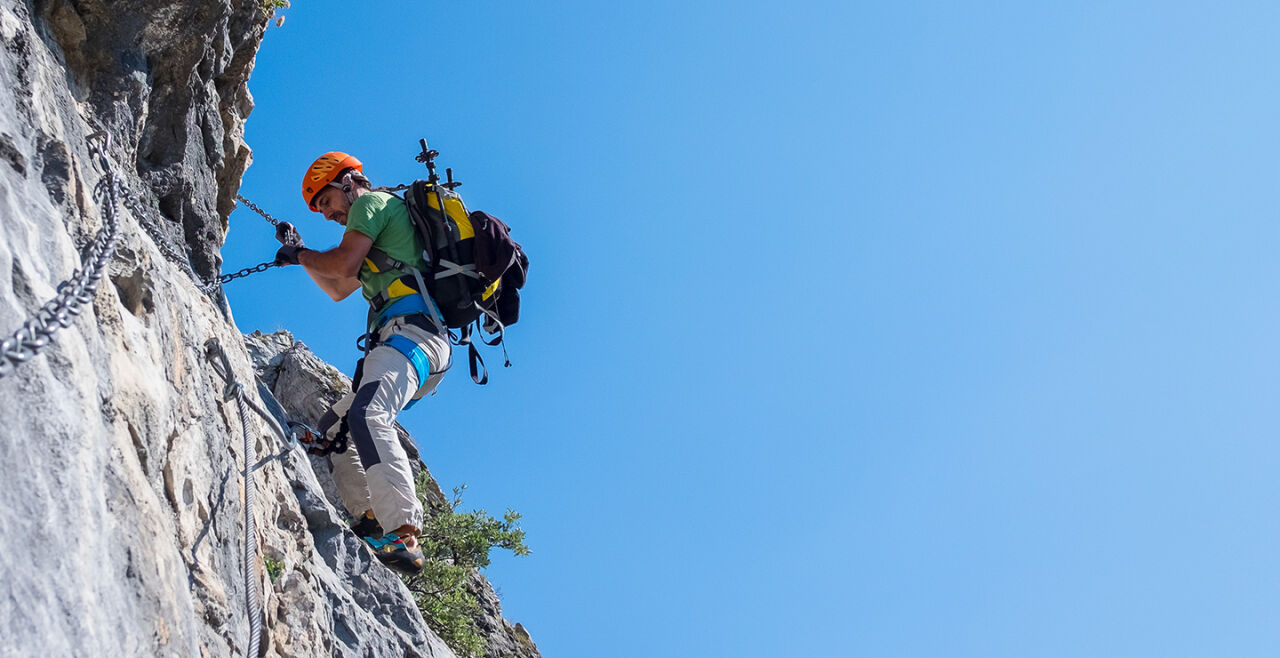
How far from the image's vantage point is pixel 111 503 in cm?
423

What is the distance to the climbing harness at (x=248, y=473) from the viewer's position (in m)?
5.48

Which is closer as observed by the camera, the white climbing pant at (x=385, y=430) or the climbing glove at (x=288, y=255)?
the white climbing pant at (x=385, y=430)

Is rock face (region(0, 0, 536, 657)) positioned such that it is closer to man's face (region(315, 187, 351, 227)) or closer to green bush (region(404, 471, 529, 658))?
man's face (region(315, 187, 351, 227))

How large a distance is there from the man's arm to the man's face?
81 cm

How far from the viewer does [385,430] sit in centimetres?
746

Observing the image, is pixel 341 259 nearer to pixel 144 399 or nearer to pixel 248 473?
pixel 248 473

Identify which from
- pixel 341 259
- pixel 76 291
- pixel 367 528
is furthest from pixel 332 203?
pixel 76 291

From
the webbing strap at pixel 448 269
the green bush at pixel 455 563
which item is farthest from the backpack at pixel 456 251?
the green bush at pixel 455 563

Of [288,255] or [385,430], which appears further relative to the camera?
[288,255]

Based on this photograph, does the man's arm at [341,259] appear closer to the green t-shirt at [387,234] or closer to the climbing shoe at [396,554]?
the green t-shirt at [387,234]

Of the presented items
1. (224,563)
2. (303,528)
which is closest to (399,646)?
(303,528)

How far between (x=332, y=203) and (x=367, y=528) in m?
2.42

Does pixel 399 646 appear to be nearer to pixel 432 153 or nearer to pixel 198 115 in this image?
pixel 432 153

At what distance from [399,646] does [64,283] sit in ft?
13.5
